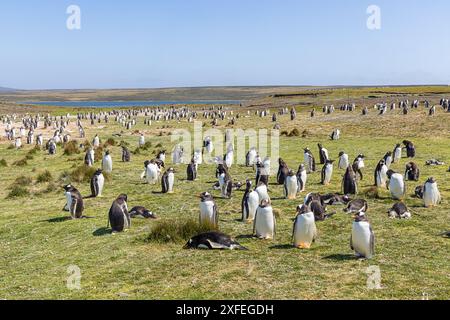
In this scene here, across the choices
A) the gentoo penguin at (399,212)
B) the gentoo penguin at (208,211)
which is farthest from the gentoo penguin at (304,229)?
the gentoo penguin at (399,212)

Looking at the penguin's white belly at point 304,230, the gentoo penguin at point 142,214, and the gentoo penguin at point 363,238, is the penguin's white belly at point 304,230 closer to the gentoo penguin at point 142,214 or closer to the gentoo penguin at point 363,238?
the gentoo penguin at point 363,238

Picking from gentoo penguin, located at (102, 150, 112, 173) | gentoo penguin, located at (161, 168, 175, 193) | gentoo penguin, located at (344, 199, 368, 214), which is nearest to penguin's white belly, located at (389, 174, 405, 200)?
gentoo penguin, located at (344, 199, 368, 214)

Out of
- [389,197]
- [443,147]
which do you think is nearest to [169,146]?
[443,147]

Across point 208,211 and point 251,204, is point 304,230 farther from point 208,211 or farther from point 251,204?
point 208,211

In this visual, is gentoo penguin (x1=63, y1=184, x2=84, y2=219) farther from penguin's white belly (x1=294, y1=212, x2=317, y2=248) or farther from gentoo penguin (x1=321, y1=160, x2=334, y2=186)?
gentoo penguin (x1=321, y1=160, x2=334, y2=186)

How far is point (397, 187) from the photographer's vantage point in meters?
15.2

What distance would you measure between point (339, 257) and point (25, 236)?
26.6 feet

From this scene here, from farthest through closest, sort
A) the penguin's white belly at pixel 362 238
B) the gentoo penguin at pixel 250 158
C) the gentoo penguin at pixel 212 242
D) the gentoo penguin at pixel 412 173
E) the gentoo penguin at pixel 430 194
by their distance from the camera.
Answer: the gentoo penguin at pixel 250 158 → the gentoo penguin at pixel 412 173 → the gentoo penguin at pixel 430 194 → the gentoo penguin at pixel 212 242 → the penguin's white belly at pixel 362 238

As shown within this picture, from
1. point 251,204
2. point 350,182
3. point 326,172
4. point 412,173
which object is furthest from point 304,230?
point 412,173

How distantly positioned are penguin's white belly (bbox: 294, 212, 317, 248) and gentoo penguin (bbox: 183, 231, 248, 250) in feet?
3.99

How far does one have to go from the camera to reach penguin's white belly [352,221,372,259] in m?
9.40

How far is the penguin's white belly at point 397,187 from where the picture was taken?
49.9 ft

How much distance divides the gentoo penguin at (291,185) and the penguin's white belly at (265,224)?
4.71 m
